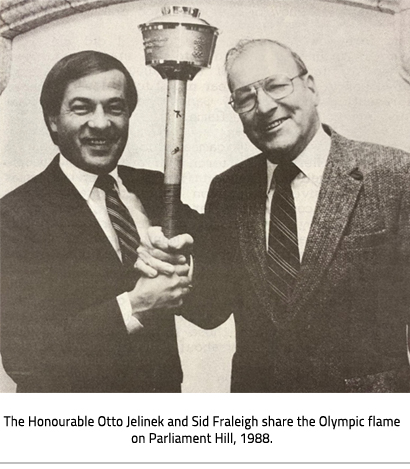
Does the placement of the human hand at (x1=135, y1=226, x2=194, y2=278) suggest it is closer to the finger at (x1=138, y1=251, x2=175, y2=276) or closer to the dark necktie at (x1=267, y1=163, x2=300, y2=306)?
the finger at (x1=138, y1=251, x2=175, y2=276)

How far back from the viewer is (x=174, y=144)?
3.42m

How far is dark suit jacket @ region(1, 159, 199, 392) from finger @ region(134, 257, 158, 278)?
6 cm

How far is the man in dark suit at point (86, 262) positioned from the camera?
11.0 ft

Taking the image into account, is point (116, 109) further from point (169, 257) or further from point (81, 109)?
point (169, 257)

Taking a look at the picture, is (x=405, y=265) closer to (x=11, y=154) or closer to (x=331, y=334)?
(x=331, y=334)

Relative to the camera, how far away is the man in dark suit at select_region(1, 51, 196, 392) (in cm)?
335

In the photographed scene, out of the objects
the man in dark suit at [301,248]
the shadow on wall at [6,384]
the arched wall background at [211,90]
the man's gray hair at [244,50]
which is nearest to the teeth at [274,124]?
the man in dark suit at [301,248]

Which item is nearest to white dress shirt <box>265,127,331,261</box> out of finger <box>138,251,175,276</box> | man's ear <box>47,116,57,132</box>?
finger <box>138,251,175,276</box>

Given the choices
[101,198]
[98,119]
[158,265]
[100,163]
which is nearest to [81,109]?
[98,119]

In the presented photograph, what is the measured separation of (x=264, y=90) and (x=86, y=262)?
3.64 ft

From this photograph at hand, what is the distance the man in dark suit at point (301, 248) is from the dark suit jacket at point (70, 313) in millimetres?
249

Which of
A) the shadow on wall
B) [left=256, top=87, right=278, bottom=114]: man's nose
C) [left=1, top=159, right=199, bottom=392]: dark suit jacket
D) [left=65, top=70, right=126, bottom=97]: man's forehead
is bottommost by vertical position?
the shadow on wall

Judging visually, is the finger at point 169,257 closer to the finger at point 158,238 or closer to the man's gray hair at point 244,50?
the finger at point 158,238
